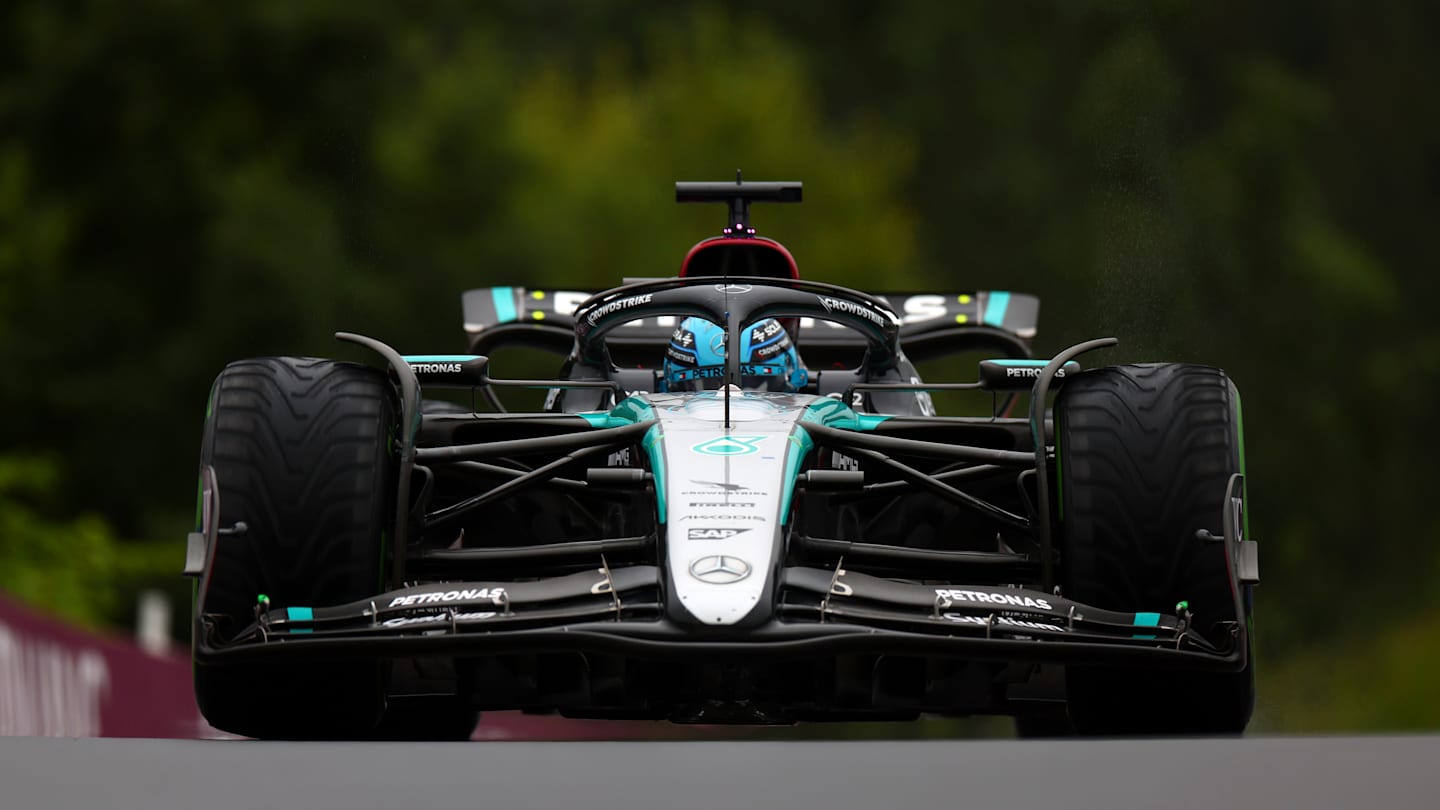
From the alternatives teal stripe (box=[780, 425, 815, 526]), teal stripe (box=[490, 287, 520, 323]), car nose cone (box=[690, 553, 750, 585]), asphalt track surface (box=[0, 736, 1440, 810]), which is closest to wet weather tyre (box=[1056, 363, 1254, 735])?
teal stripe (box=[780, 425, 815, 526])

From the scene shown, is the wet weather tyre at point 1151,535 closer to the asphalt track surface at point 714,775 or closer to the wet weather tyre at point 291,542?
the asphalt track surface at point 714,775

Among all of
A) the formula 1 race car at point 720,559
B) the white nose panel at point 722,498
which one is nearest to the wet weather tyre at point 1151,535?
the formula 1 race car at point 720,559

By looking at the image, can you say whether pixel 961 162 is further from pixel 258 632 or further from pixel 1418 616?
pixel 258 632

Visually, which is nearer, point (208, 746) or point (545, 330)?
point (208, 746)

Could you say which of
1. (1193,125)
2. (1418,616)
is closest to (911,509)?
(1418,616)

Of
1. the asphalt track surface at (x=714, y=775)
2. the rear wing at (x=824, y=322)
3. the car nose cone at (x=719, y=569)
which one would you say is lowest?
the asphalt track surface at (x=714, y=775)

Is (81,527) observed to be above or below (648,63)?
below

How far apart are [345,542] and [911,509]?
2232mm

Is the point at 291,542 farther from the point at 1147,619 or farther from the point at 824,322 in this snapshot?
the point at 824,322

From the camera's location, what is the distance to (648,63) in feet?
230

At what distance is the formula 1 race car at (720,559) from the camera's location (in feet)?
21.5

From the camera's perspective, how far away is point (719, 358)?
8.93m

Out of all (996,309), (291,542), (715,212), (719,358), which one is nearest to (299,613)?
(291,542)

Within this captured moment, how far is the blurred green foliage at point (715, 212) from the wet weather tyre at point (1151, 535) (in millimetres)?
14452
